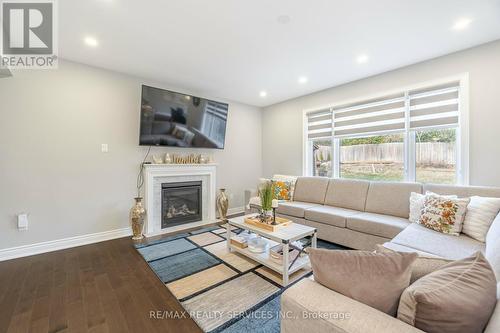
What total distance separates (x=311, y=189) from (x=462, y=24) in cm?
263

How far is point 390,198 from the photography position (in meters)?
2.84

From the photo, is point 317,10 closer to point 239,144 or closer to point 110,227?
point 239,144

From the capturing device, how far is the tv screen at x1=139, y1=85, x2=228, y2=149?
10.6ft

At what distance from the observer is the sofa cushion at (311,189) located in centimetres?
360

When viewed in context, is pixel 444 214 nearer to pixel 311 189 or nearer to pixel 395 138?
pixel 395 138

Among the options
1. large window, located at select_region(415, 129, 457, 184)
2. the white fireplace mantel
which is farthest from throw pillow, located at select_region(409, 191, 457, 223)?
the white fireplace mantel

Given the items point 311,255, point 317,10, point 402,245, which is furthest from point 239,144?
point 311,255

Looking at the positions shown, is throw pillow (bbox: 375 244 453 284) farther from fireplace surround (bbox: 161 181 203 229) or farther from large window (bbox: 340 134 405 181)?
fireplace surround (bbox: 161 181 203 229)

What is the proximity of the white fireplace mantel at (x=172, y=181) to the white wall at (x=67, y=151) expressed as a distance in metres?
0.26

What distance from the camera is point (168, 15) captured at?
2.00 m

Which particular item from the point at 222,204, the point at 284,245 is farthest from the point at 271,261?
the point at 222,204

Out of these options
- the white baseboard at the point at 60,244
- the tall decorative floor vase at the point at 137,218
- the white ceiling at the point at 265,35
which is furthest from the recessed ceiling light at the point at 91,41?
the white baseboard at the point at 60,244

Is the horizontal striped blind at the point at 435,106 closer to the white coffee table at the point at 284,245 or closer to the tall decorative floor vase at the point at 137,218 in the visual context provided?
the white coffee table at the point at 284,245

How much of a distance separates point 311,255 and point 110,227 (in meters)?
3.24
